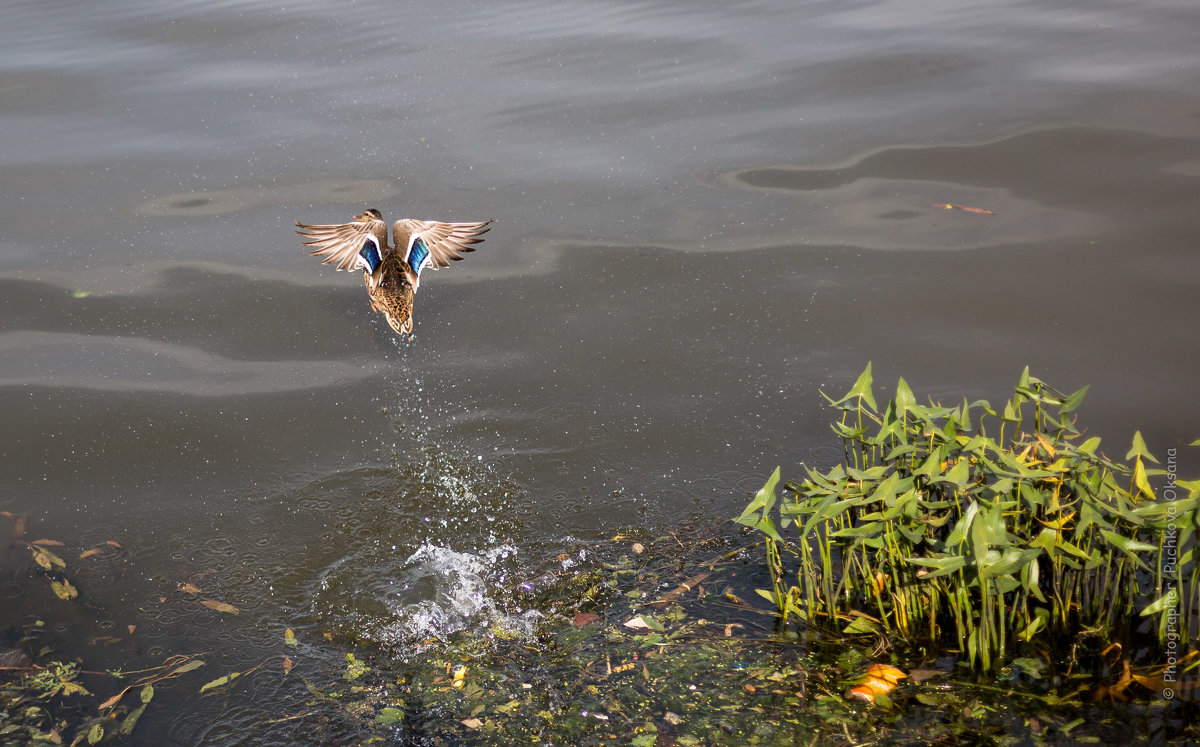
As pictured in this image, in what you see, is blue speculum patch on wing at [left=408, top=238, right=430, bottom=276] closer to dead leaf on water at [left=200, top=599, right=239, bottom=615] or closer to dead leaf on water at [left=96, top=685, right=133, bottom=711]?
dead leaf on water at [left=200, top=599, right=239, bottom=615]

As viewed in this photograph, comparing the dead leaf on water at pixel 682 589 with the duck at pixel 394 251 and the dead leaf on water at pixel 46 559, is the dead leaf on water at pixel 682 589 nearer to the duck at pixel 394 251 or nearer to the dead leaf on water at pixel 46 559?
the duck at pixel 394 251

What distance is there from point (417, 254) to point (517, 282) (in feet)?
3.90

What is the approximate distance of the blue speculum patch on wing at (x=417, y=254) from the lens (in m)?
5.32

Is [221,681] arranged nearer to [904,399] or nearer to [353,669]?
[353,669]

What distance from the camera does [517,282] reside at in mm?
6461

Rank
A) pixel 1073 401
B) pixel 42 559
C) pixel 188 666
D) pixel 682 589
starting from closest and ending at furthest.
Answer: pixel 1073 401
pixel 188 666
pixel 682 589
pixel 42 559

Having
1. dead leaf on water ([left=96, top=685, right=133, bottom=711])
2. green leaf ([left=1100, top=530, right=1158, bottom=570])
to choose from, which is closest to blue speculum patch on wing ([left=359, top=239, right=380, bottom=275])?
dead leaf on water ([left=96, top=685, right=133, bottom=711])

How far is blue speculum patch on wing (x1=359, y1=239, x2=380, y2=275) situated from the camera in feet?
17.2

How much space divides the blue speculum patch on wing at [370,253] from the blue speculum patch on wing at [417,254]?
0.18 m

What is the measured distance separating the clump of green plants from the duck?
8.34 feet

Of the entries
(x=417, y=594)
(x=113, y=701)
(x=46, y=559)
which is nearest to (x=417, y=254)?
(x=417, y=594)

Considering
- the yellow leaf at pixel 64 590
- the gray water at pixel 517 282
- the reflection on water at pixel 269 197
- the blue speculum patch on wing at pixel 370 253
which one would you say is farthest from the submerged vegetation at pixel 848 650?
the reflection on water at pixel 269 197

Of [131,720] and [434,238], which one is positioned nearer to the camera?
[131,720]

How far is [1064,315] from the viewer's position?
5.77 meters
